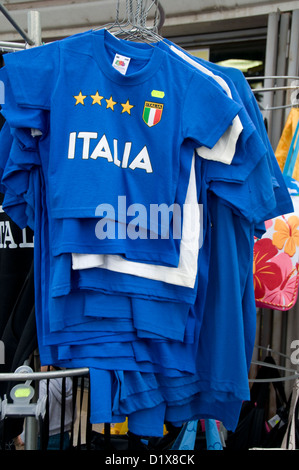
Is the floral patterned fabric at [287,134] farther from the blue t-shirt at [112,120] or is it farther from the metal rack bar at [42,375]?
the metal rack bar at [42,375]

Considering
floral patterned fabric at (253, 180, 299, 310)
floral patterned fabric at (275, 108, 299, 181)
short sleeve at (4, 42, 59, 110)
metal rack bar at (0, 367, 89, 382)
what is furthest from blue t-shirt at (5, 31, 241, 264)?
floral patterned fabric at (275, 108, 299, 181)

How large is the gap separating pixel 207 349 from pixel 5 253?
646mm

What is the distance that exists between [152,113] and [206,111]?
0.13 meters

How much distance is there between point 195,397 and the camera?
1131 millimetres

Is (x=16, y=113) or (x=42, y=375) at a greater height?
(x=16, y=113)

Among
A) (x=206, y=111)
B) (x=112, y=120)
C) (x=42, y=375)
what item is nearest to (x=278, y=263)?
(x=206, y=111)

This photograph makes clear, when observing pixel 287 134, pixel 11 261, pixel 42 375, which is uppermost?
pixel 287 134

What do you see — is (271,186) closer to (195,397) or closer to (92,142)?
(92,142)

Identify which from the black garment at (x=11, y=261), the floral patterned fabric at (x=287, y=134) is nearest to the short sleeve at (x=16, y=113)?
the black garment at (x=11, y=261)

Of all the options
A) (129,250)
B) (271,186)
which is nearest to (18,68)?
(129,250)

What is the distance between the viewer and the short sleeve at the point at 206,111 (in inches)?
38.9

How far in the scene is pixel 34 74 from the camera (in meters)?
0.98

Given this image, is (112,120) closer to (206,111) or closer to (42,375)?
(206,111)

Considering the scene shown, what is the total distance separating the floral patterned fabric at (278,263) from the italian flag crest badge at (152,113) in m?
0.71
